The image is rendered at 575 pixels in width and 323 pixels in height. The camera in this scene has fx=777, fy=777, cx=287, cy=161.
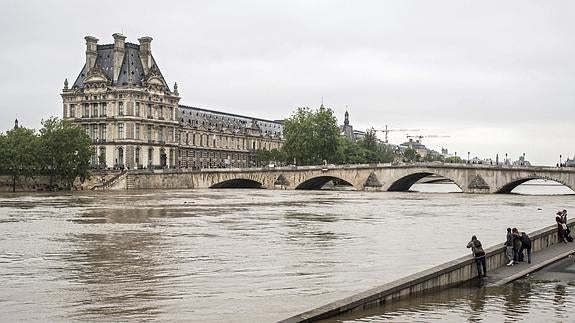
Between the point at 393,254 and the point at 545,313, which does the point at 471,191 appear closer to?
the point at 393,254

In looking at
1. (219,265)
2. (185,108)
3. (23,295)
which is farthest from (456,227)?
(185,108)

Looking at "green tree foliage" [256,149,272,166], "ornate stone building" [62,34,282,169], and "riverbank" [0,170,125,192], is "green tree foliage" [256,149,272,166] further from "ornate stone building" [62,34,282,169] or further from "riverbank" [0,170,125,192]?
"riverbank" [0,170,125,192]

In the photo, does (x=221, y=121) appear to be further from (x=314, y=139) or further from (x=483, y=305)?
(x=483, y=305)

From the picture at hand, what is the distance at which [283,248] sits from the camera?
27.6 metres

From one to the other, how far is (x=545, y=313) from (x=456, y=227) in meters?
20.7

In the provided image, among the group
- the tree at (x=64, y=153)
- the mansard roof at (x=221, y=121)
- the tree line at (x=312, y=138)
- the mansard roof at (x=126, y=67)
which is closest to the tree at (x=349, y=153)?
the tree line at (x=312, y=138)

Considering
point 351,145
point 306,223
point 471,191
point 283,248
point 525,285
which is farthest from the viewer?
point 351,145

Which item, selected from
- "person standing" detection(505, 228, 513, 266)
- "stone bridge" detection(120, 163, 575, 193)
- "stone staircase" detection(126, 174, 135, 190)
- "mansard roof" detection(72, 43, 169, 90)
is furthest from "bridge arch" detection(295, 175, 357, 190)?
"person standing" detection(505, 228, 513, 266)

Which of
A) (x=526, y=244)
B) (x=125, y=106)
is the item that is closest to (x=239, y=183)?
(x=125, y=106)

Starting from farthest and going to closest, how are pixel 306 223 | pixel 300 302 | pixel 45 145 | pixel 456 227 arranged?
pixel 45 145, pixel 306 223, pixel 456 227, pixel 300 302

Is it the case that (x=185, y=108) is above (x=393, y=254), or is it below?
above

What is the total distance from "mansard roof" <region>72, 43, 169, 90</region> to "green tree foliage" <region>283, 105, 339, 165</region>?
80.3 ft

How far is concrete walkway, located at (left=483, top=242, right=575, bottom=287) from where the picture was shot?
789 inches

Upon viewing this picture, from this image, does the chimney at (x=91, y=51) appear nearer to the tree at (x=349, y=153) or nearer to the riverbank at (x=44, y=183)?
the riverbank at (x=44, y=183)
